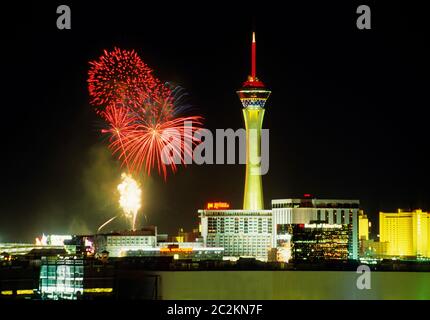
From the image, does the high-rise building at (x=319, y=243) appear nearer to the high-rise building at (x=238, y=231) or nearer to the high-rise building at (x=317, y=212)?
the high-rise building at (x=317, y=212)

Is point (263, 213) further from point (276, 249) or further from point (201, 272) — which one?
point (201, 272)

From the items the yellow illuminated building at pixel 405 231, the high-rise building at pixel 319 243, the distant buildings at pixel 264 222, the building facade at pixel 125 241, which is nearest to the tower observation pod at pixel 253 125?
the distant buildings at pixel 264 222

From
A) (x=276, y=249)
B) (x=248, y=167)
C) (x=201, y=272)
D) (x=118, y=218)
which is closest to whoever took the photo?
(x=201, y=272)

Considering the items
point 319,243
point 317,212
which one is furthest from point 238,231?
point 319,243

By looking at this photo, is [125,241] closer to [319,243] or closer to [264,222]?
[264,222]
